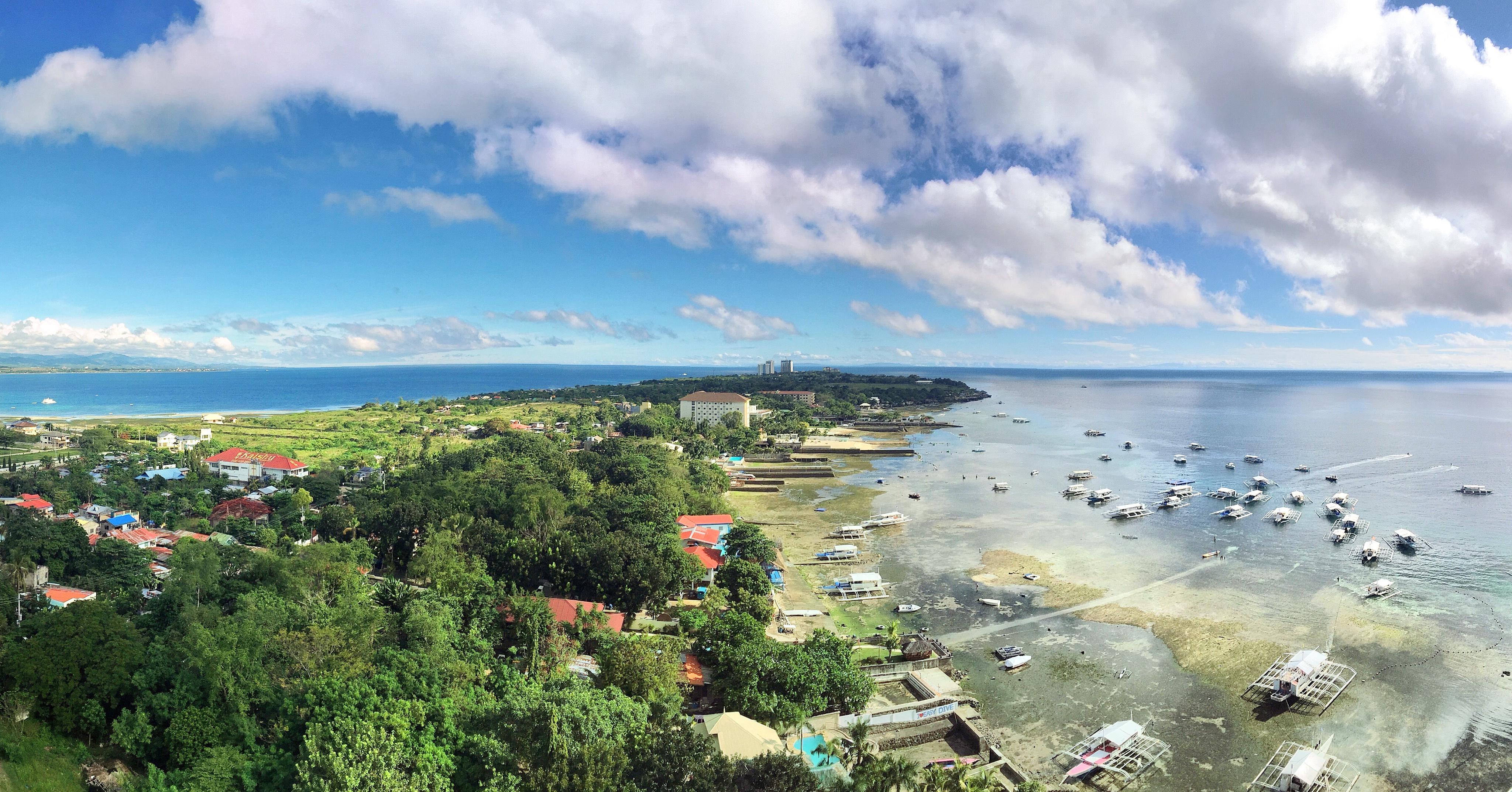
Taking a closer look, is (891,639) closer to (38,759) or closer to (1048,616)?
(1048,616)

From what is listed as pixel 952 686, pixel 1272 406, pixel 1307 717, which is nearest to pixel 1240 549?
pixel 1307 717

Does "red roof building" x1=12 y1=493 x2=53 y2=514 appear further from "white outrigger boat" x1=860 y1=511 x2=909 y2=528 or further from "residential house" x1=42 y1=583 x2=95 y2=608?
"white outrigger boat" x1=860 y1=511 x2=909 y2=528

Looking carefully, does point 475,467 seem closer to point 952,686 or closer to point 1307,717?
point 952,686

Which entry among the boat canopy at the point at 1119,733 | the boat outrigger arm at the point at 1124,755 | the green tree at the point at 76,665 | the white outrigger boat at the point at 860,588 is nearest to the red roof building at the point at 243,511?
the green tree at the point at 76,665

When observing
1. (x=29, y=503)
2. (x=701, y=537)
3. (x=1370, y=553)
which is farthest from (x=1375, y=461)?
(x=29, y=503)

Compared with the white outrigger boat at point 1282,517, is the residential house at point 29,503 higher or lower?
higher

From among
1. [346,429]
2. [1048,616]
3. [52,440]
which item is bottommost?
[1048,616]

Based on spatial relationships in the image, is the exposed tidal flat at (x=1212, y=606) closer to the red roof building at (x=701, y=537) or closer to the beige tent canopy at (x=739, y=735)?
A: the red roof building at (x=701, y=537)

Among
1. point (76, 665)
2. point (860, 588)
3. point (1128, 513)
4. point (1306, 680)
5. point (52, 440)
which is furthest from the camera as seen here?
point (52, 440)
